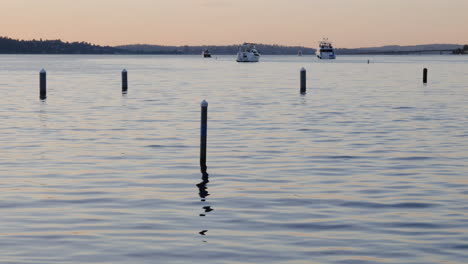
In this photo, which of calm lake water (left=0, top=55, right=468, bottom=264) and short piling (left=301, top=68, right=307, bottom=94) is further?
short piling (left=301, top=68, right=307, bottom=94)

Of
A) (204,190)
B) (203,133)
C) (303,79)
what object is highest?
(303,79)

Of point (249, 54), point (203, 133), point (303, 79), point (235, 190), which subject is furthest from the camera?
point (249, 54)

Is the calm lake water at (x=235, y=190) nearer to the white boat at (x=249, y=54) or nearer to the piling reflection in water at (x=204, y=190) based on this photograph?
the piling reflection in water at (x=204, y=190)

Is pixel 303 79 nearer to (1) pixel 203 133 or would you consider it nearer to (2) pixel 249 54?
(1) pixel 203 133

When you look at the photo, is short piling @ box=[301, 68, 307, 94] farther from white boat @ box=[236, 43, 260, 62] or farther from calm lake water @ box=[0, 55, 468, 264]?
white boat @ box=[236, 43, 260, 62]

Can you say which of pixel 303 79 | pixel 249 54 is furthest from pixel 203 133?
pixel 249 54

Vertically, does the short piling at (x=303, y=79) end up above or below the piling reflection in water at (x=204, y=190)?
above

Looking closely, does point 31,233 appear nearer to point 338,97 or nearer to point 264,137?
point 264,137

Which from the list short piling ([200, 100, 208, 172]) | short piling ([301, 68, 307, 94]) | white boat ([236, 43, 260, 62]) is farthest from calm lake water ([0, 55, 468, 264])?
white boat ([236, 43, 260, 62])

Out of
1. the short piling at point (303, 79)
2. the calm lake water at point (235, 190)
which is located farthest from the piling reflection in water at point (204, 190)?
the short piling at point (303, 79)

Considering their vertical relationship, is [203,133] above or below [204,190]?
above

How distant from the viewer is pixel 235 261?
41.1 feet

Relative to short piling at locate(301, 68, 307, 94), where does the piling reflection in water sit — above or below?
below

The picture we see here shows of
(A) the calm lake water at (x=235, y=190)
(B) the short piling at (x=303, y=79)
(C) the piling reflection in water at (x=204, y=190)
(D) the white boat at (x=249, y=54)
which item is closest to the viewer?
(A) the calm lake water at (x=235, y=190)
